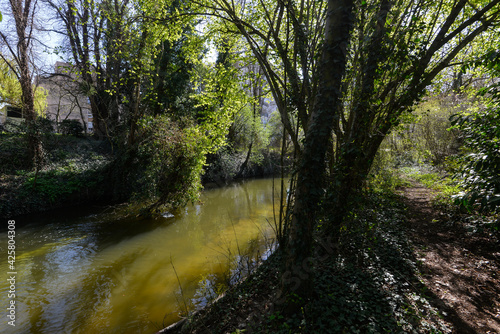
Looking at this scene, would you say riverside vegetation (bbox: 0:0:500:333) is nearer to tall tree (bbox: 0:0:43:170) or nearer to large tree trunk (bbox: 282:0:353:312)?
large tree trunk (bbox: 282:0:353:312)

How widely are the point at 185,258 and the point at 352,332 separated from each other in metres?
4.58

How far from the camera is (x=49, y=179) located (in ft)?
31.3

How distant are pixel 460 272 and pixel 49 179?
13098 millimetres

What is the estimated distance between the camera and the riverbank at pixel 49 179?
335 inches

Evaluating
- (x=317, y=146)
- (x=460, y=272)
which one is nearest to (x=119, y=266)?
(x=317, y=146)

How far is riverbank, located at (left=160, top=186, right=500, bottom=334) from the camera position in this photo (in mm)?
2719

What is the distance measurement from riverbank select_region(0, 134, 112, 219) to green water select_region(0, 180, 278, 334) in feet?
3.00

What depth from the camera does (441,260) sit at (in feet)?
13.3

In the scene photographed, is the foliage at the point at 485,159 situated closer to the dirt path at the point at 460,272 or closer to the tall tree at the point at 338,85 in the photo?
the tall tree at the point at 338,85

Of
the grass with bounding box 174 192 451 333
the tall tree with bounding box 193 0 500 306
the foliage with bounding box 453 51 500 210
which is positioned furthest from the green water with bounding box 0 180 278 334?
the foliage with bounding box 453 51 500 210

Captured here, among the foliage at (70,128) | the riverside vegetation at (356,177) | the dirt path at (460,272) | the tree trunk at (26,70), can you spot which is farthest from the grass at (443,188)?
the foliage at (70,128)

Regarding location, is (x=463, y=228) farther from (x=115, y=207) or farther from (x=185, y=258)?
(x=115, y=207)

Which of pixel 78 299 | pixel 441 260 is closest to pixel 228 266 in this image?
pixel 78 299

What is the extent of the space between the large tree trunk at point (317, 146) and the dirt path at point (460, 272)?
6.12 feet
